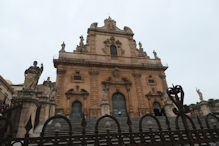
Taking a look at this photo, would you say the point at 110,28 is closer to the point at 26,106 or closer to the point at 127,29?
the point at 127,29

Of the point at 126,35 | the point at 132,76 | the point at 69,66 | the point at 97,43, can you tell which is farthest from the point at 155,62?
the point at 69,66

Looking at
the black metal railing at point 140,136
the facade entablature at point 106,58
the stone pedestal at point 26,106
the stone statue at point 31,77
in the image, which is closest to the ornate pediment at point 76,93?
the facade entablature at point 106,58

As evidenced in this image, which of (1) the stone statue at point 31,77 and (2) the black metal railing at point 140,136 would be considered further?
(1) the stone statue at point 31,77

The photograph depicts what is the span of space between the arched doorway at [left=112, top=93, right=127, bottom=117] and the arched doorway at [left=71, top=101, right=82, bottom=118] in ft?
13.1

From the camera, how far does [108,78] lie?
17.9 meters

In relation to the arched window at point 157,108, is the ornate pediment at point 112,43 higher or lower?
higher

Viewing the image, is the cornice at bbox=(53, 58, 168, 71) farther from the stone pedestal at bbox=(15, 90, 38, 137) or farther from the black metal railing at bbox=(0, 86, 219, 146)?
the black metal railing at bbox=(0, 86, 219, 146)

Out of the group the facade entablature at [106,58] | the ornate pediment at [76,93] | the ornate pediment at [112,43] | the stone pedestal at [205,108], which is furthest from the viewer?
the ornate pediment at [112,43]

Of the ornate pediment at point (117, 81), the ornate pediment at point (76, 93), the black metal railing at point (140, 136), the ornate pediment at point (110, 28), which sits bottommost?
the black metal railing at point (140, 136)

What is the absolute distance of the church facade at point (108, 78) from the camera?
15836mm

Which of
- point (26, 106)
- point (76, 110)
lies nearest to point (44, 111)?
point (26, 106)

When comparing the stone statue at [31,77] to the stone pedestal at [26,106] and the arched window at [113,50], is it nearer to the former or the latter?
the stone pedestal at [26,106]

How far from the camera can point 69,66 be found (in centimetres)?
1747

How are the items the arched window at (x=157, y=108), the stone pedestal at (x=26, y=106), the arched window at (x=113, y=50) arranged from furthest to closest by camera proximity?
the arched window at (x=113, y=50), the arched window at (x=157, y=108), the stone pedestal at (x=26, y=106)
